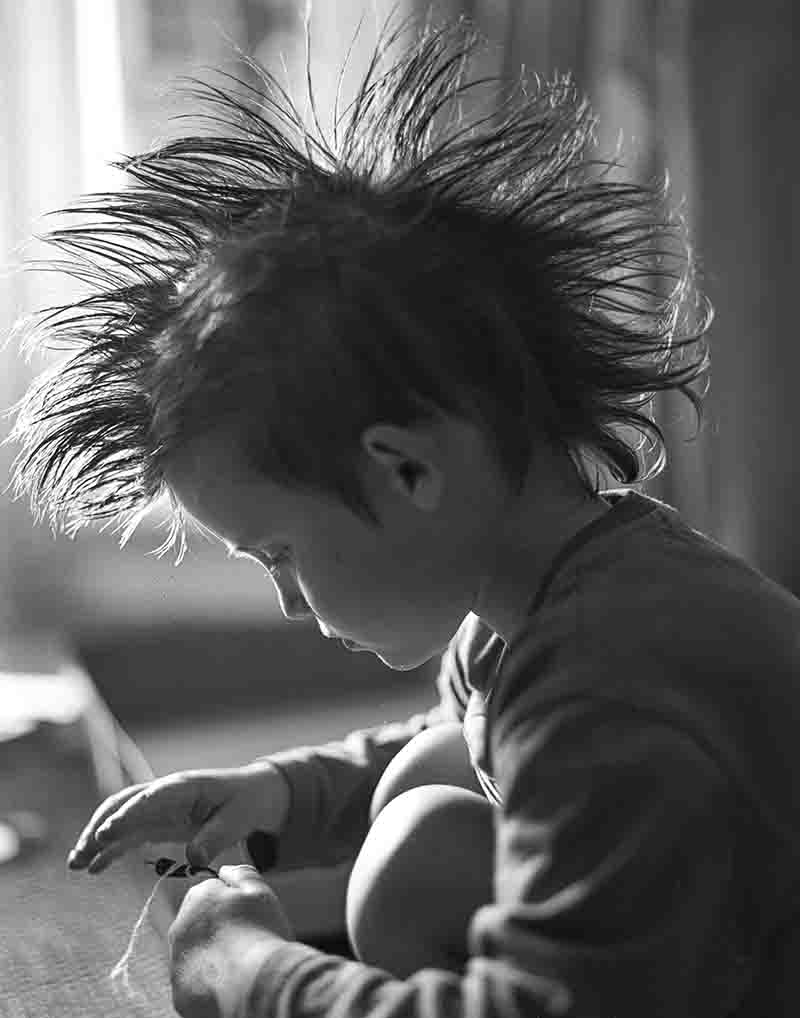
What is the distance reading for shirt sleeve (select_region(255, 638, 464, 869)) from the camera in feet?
3.08

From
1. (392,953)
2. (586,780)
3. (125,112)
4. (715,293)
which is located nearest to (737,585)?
(586,780)

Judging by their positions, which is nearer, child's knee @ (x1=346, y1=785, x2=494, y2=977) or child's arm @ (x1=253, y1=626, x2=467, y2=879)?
child's knee @ (x1=346, y1=785, x2=494, y2=977)

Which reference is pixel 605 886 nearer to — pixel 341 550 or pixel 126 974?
pixel 341 550

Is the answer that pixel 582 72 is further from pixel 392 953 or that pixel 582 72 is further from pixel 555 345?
pixel 392 953

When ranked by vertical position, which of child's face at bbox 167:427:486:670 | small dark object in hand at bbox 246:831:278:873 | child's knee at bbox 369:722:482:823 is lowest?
small dark object in hand at bbox 246:831:278:873

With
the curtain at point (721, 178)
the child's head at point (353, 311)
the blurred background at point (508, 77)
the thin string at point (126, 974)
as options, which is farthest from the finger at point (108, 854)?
the curtain at point (721, 178)

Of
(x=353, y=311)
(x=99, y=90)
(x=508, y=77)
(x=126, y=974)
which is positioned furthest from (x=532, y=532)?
(x=99, y=90)

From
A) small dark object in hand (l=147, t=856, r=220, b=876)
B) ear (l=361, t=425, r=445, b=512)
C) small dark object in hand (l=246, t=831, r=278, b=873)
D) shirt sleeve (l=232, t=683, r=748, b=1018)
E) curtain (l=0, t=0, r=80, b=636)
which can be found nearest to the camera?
shirt sleeve (l=232, t=683, r=748, b=1018)

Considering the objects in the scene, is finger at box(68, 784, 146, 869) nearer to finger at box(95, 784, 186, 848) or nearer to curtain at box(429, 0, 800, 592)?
finger at box(95, 784, 186, 848)

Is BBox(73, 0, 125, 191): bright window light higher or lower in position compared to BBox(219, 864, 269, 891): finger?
higher

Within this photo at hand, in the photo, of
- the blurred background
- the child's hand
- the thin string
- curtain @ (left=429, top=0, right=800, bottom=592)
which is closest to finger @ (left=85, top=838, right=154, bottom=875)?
the child's hand

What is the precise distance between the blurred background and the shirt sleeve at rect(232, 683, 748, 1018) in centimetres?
121

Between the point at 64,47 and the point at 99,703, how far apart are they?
86 cm

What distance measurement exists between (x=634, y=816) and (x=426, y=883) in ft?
0.64
